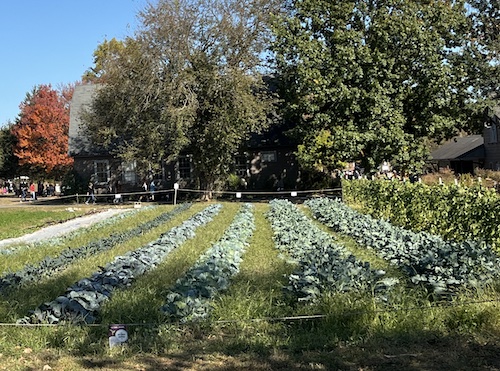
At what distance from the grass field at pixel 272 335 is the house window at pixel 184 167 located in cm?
2920

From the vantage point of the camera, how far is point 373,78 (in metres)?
28.1

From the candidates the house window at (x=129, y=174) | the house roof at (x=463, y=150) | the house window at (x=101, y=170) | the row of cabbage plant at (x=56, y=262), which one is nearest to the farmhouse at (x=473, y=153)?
the house roof at (x=463, y=150)

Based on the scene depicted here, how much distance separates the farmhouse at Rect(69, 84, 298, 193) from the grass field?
2798 centimetres

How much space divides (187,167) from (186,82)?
8760mm

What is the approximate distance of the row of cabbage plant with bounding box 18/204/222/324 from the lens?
5.72 metres

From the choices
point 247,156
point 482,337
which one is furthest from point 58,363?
point 247,156

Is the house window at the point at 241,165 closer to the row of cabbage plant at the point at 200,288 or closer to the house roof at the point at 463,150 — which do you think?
the house roof at the point at 463,150

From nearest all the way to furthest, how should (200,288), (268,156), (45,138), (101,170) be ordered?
(200,288) < (268,156) < (101,170) < (45,138)

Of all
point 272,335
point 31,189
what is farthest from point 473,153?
point 272,335

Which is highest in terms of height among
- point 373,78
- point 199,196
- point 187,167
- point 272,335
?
point 373,78

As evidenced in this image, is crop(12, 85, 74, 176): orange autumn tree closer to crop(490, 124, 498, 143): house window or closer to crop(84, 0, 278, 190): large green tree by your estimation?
crop(84, 0, 278, 190): large green tree

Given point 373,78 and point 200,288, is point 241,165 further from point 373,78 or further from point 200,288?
point 200,288

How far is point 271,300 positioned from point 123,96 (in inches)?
991

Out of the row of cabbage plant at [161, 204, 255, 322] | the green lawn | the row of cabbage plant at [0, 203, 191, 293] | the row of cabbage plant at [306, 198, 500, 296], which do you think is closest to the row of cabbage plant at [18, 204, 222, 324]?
the row of cabbage plant at [161, 204, 255, 322]
